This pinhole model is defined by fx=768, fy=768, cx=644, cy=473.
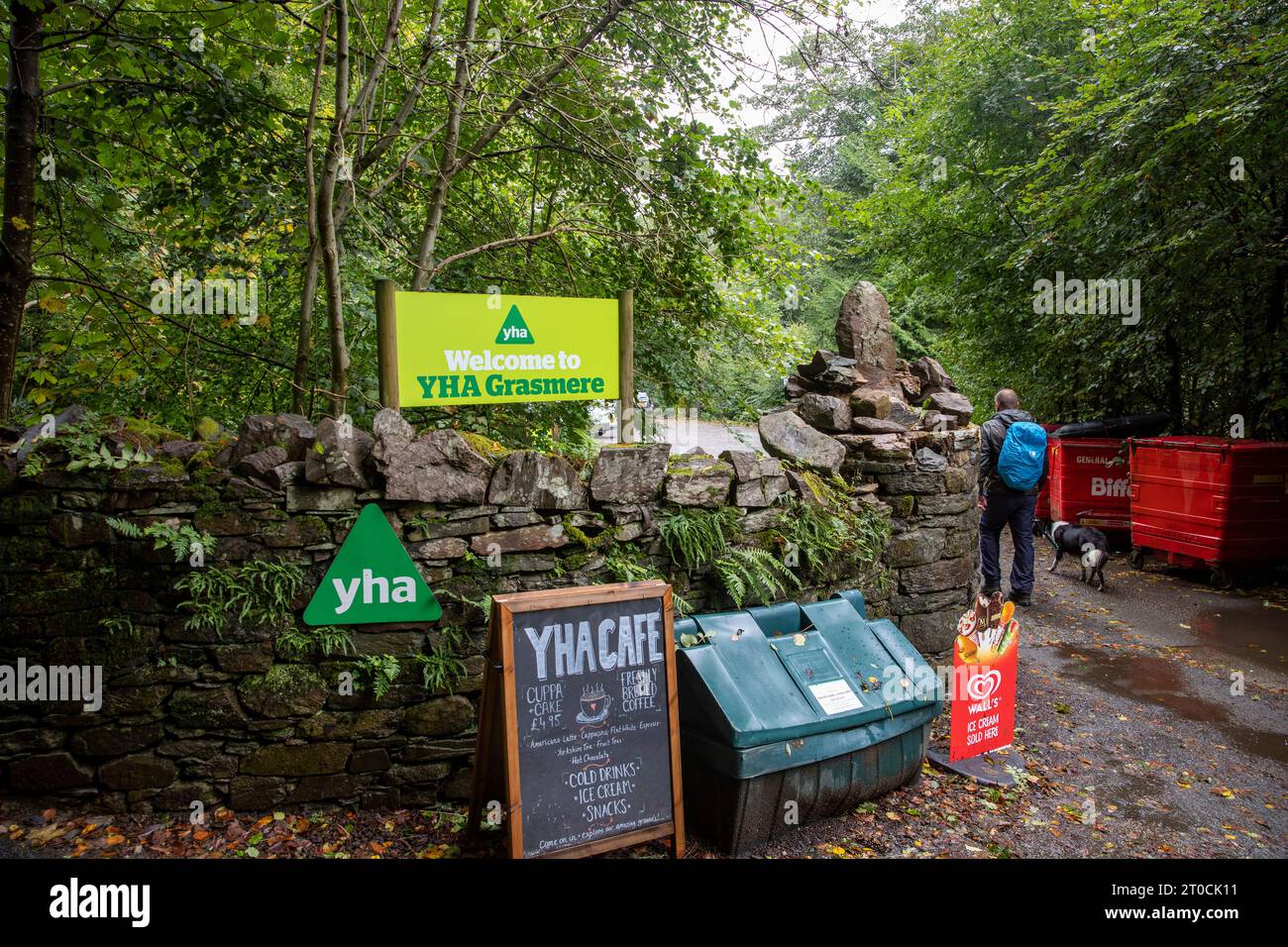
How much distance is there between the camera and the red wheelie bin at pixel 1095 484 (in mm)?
11336

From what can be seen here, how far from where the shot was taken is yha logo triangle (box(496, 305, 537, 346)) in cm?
425

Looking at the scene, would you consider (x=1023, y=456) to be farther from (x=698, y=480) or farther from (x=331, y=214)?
(x=331, y=214)

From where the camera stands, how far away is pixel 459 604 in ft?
13.4

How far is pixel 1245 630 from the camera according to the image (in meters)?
7.63

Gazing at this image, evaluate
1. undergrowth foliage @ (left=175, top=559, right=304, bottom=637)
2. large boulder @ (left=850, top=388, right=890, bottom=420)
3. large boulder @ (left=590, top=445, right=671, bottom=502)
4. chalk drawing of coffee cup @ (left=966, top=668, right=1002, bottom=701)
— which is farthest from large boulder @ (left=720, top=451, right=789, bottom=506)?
undergrowth foliage @ (left=175, top=559, right=304, bottom=637)

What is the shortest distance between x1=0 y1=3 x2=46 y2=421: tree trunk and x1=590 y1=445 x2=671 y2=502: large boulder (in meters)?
3.38

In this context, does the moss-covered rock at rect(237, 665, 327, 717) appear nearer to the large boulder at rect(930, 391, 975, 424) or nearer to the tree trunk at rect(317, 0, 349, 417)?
the tree trunk at rect(317, 0, 349, 417)

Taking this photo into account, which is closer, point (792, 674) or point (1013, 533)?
point (792, 674)

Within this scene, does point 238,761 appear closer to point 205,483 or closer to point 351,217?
point 205,483

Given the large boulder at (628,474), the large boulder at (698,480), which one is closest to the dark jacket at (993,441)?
the large boulder at (698,480)

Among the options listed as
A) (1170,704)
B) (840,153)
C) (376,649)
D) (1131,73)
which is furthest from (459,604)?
(840,153)

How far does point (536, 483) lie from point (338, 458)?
1.01 meters

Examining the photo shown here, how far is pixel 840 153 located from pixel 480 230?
17167 millimetres

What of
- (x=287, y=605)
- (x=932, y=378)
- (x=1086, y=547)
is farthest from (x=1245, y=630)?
(x=287, y=605)
